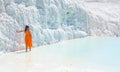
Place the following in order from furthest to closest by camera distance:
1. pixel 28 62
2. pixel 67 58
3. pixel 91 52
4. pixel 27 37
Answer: pixel 91 52 → pixel 27 37 → pixel 67 58 → pixel 28 62

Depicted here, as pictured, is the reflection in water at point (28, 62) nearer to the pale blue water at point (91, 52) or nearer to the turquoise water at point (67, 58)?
the turquoise water at point (67, 58)

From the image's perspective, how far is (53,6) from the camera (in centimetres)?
1800

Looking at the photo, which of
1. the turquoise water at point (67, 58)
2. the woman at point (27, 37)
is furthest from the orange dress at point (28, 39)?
the turquoise water at point (67, 58)

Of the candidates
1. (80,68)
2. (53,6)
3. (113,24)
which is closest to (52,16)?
(53,6)

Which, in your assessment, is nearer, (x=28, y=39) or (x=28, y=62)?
(x=28, y=62)

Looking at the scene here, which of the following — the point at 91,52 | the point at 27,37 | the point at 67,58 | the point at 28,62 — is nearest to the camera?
the point at 28,62

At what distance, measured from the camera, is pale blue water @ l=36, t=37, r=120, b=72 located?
12266mm

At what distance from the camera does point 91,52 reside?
48.3ft

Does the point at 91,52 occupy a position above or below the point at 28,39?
below

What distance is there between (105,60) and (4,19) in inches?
184

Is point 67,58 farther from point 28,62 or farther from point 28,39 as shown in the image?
point 28,39

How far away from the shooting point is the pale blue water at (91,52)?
12266mm

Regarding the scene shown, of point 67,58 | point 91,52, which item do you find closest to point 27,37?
point 67,58

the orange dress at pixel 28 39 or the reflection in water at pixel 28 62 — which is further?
the orange dress at pixel 28 39
